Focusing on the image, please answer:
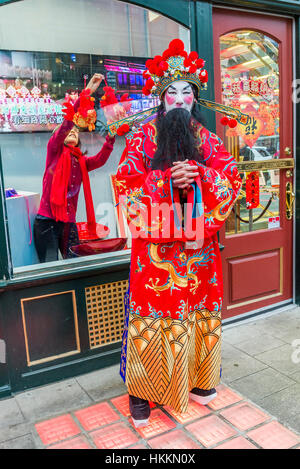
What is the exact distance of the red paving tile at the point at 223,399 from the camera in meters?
2.39

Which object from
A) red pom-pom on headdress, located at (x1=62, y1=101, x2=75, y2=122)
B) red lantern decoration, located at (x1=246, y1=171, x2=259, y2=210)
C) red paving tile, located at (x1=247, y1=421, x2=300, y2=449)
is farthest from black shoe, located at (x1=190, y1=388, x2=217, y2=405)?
A: red pom-pom on headdress, located at (x1=62, y1=101, x2=75, y2=122)

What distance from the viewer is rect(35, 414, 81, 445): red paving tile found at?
7.03ft

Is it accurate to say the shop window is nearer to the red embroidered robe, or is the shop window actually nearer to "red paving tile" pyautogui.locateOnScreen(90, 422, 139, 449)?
the red embroidered robe

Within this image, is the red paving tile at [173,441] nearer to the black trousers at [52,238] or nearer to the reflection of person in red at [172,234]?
the reflection of person in red at [172,234]

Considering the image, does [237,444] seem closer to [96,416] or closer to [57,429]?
[96,416]

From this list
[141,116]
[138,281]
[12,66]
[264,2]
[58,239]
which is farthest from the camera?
[264,2]

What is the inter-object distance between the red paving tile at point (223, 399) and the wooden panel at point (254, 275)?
1.05m

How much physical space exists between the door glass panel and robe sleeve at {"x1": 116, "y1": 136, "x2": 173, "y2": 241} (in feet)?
4.83

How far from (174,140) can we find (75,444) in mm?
1640

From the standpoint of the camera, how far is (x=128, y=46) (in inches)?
122

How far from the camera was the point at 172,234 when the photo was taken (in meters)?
1.98

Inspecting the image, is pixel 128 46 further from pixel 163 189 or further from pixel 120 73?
pixel 163 189

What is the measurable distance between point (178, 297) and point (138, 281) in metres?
0.23

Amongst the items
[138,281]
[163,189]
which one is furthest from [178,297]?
[163,189]
